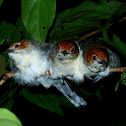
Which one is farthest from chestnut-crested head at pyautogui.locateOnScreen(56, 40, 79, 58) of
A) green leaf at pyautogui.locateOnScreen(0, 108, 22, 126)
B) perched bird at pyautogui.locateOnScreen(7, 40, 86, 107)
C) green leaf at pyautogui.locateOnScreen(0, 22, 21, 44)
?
green leaf at pyautogui.locateOnScreen(0, 108, 22, 126)

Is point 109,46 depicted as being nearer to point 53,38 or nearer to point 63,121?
point 53,38

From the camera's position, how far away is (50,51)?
204cm

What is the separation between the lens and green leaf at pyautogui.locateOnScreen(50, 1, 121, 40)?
226cm

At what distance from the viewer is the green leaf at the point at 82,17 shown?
2.26 m

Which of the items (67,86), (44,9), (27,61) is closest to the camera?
(44,9)

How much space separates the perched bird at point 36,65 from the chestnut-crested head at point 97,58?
412 mm

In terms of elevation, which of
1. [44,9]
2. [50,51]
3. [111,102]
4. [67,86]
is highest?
[44,9]

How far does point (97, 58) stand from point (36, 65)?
0.64 metres

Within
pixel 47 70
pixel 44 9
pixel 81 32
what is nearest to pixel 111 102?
pixel 81 32

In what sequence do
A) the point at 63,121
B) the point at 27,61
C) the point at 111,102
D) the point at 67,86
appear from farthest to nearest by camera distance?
the point at 63,121, the point at 111,102, the point at 67,86, the point at 27,61

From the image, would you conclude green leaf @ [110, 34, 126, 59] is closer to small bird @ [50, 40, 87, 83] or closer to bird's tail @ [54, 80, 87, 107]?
small bird @ [50, 40, 87, 83]

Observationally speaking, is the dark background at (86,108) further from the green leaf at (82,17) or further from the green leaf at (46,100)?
the green leaf at (82,17)

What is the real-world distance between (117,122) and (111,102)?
53 centimetres

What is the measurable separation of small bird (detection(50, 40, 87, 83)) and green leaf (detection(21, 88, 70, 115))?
15.5 inches
